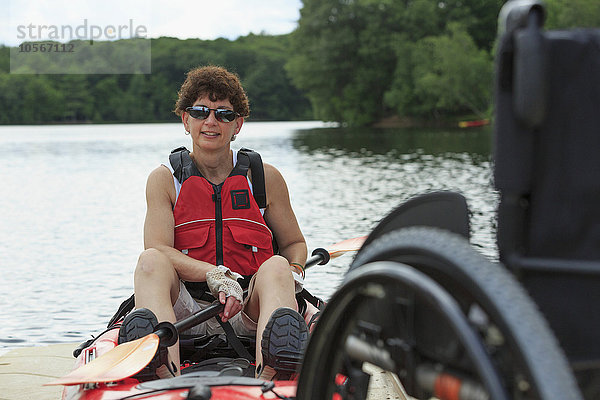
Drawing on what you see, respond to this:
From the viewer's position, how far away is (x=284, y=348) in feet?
9.89

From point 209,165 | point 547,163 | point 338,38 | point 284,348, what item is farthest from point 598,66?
point 338,38

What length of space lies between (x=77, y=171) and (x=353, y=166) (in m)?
8.03

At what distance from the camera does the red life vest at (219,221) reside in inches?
141

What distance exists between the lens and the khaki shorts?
3.46 meters

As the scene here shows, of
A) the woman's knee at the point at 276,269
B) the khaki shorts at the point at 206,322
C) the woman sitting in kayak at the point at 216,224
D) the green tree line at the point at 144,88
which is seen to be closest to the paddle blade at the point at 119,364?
the woman sitting in kayak at the point at 216,224

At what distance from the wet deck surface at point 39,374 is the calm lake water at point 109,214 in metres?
0.99

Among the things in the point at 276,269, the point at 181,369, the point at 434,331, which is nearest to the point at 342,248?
the point at 276,269

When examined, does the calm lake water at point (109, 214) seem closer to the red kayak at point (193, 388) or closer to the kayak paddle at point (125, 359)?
the red kayak at point (193, 388)

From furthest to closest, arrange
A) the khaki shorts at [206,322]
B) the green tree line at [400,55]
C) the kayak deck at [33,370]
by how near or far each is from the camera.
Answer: the green tree line at [400,55] → the kayak deck at [33,370] → the khaki shorts at [206,322]

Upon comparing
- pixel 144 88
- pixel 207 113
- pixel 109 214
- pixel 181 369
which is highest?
pixel 144 88

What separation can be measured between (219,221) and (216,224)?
0.06 feet

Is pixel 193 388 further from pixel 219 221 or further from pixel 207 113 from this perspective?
pixel 207 113

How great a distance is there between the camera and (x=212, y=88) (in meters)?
3.64

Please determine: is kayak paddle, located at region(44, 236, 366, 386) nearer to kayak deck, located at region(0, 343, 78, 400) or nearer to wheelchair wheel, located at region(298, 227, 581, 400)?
kayak deck, located at region(0, 343, 78, 400)
